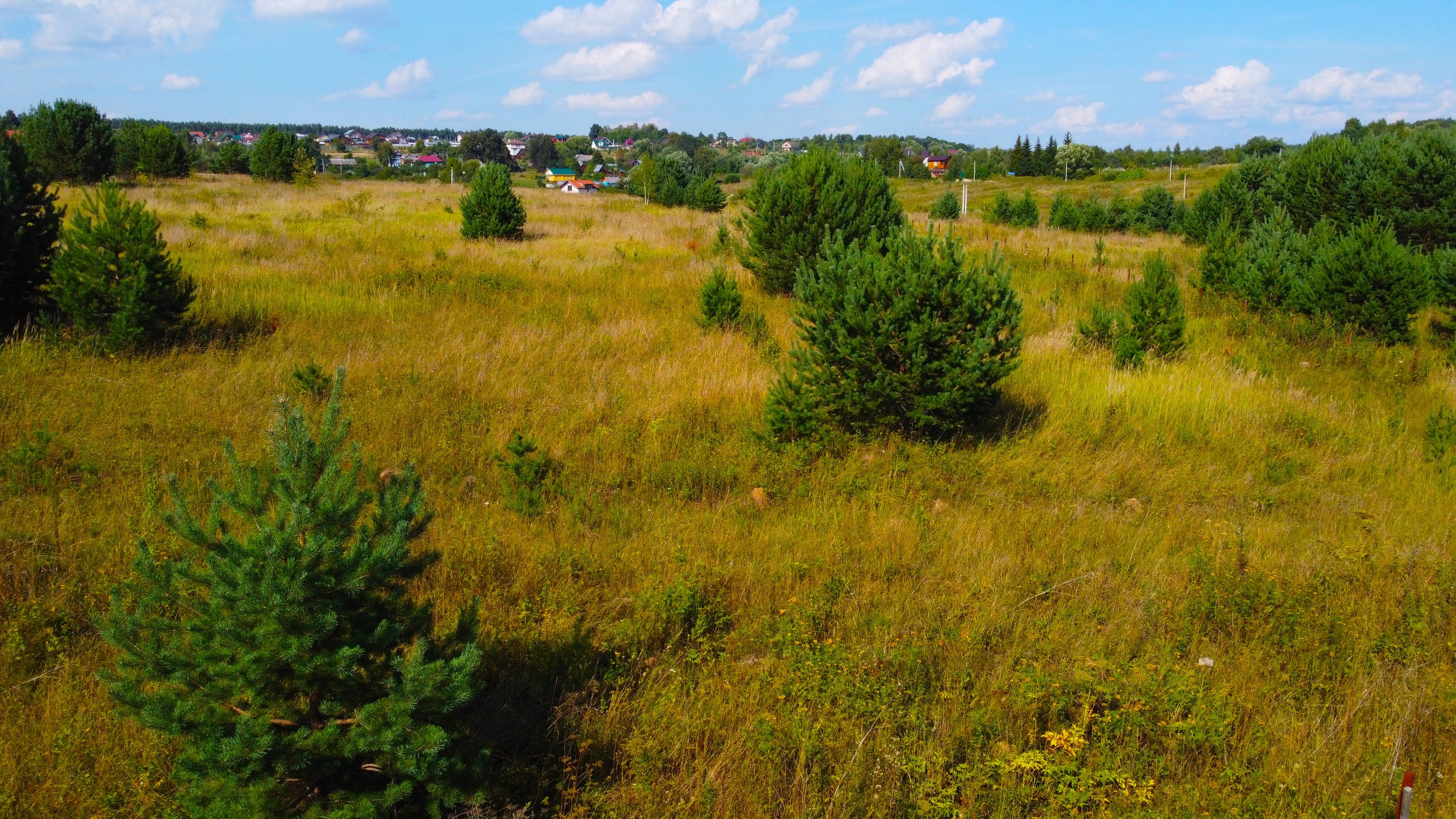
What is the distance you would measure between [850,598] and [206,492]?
379 cm

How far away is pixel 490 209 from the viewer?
1705 cm

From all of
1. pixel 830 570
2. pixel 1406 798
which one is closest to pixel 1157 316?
pixel 830 570

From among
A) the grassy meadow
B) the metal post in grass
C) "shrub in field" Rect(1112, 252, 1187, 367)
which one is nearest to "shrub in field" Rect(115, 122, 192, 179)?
the grassy meadow

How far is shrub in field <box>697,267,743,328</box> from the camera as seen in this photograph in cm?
967

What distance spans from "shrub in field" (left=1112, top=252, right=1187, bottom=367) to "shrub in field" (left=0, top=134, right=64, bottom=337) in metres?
10.8

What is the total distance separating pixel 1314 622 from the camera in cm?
410

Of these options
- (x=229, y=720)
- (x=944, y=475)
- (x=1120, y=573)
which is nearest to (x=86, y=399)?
(x=229, y=720)

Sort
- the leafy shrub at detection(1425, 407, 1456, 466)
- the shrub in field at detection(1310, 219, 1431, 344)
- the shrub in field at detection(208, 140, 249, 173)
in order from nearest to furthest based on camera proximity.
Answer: the leafy shrub at detection(1425, 407, 1456, 466), the shrub in field at detection(1310, 219, 1431, 344), the shrub in field at detection(208, 140, 249, 173)

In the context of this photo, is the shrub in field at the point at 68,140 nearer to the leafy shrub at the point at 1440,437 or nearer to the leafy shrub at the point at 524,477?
the leafy shrub at the point at 524,477

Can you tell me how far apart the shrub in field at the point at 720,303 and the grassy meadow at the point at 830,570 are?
11.5 inches

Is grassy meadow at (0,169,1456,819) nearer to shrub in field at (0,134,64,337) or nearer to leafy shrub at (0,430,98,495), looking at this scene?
leafy shrub at (0,430,98,495)

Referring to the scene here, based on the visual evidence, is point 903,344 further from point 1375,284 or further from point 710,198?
point 710,198

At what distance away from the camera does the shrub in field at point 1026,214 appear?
2855cm

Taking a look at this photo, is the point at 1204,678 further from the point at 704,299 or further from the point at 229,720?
the point at 704,299
